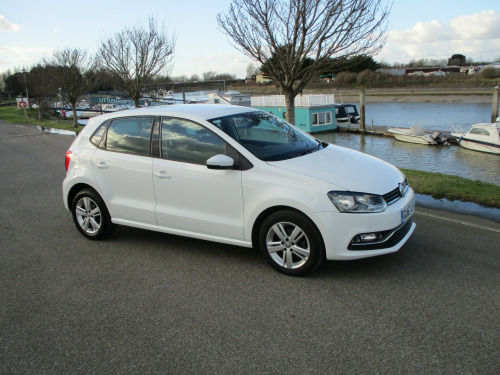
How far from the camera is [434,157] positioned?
25.4 metres

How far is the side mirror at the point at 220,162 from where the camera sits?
14.6 ft

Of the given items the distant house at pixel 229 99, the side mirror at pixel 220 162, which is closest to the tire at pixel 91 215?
the side mirror at pixel 220 162

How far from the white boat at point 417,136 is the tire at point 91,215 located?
2739cm

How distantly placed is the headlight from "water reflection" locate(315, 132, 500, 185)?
1564 cm

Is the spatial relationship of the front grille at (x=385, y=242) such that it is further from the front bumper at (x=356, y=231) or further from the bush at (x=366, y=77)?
the bush at (x=366, y=77)

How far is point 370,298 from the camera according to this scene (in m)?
3.91

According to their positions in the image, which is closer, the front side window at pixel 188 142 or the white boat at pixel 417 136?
the front side window at pixel 188 142

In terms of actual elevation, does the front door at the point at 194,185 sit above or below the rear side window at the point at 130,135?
below

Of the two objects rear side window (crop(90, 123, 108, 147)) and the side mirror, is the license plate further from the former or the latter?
rear side window (crop(90, 123, 108, 147))

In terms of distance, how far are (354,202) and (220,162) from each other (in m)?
1.36

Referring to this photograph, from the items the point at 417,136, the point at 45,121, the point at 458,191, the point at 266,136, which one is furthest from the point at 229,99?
the point at 266,136

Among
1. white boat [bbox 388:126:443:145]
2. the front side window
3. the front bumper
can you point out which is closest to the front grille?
the front bumper

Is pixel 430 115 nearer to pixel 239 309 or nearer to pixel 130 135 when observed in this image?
pixel 130 135

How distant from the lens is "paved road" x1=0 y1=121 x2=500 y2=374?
310 cm
